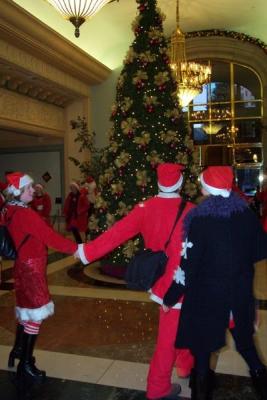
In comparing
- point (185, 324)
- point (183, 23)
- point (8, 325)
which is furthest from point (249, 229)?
point (183, 23)

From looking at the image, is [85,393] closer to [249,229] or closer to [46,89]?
[249,229]

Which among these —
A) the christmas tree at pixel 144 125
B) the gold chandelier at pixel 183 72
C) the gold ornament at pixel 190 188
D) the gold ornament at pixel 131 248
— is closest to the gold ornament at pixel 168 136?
the christmas tree at pixel 144 125

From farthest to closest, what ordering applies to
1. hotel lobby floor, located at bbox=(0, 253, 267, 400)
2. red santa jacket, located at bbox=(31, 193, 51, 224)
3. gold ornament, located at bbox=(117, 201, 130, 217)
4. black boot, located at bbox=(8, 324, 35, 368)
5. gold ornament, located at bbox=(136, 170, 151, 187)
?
red santa jacket, located at bbox=(31, 193, 51, 224) < gold ornament, located at bbox=(117, 201, 130, 217) < gold ornament, located at bbox=(136, 170, 151, 187) < black boot, located at bbox=(8, 324, 35, 368) < hotel lobby floor, located at bbox=(0, 253, 267, 400)

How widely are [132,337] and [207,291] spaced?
185cm

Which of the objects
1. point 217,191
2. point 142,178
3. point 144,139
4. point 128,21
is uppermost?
point 128,21

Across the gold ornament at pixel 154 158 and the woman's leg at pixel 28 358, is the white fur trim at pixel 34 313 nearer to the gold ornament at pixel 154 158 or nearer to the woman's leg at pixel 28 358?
the woman's leg at pixel 28 358

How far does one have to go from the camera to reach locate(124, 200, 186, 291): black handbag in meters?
2.52

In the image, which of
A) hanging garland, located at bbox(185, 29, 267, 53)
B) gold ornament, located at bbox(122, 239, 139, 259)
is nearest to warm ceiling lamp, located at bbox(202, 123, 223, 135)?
hanging garland, located at bbox(185, 29, 267, 53)

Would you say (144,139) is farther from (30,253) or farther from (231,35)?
(231,35)

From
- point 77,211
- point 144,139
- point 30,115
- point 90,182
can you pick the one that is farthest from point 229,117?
point 144,139

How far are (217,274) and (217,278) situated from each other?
23 millimetres

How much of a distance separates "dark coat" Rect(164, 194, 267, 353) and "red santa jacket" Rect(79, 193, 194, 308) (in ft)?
0.73

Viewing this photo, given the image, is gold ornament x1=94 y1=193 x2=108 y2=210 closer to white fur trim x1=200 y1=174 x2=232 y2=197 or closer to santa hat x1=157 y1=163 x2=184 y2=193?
santa hat x1=157 y1=163 x2=184 y2=193

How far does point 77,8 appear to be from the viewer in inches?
209
